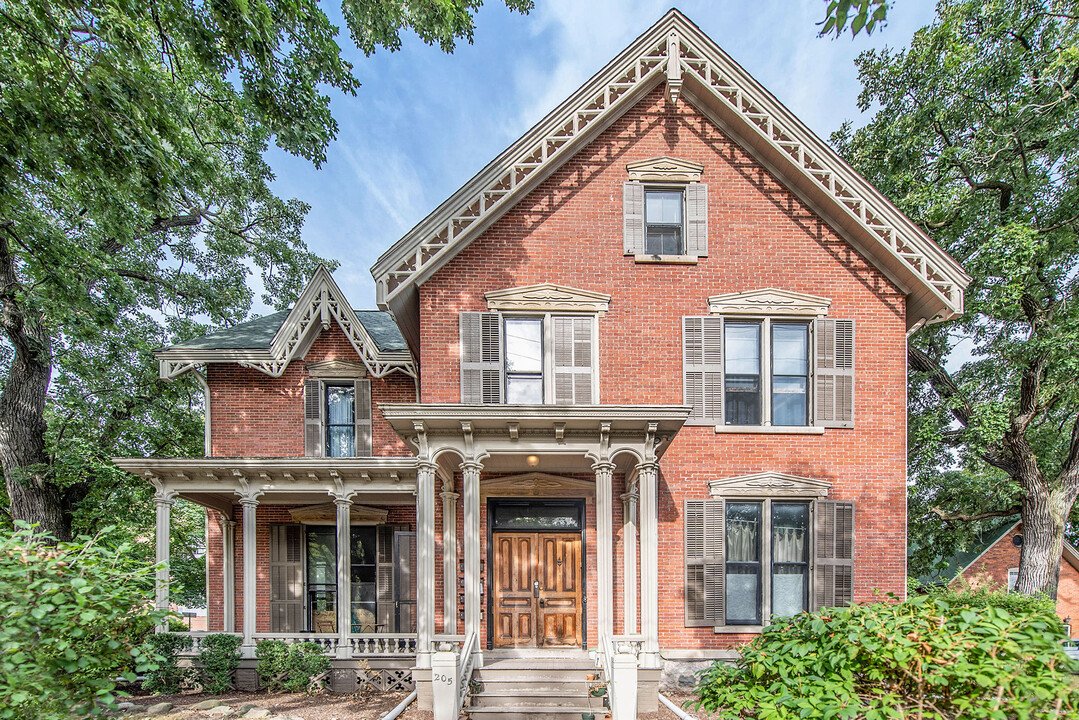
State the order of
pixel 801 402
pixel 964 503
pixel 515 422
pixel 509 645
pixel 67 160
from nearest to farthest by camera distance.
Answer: pixel 67 160, pixel 515 422, pixel 509 645, pixel 801 402, pixel 964 503

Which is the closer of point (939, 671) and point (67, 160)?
point (939, 671)

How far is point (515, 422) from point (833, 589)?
22.2ft

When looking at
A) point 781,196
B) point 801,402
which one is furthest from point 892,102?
point 801,402

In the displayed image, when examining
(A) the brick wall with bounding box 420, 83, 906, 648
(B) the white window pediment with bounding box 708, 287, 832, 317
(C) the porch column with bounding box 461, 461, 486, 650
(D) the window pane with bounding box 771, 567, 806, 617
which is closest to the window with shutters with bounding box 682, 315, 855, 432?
(B) the white window pediment with bounding box 708, 287, 832, 317

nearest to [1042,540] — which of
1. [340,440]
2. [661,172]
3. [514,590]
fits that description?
[661,172]

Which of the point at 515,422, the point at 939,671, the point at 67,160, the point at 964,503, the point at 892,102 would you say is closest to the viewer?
the point at 939,671

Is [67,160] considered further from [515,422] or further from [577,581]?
[577,581]

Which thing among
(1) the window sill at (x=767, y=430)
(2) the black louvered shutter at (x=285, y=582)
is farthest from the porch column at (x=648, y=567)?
(2) the black louvered shutter at (x=285, y=582)

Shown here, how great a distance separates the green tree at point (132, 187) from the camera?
6785 mm

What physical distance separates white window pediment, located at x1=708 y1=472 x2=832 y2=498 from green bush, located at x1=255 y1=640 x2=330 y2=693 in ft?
26.3

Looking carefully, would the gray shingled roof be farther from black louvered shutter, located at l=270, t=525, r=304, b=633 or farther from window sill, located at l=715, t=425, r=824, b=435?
window sill, located at l=715, t=425, r=824, b=435

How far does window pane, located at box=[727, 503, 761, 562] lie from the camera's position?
32.8 ft

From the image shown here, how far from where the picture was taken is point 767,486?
995 cm

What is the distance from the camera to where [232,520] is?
1242cm
